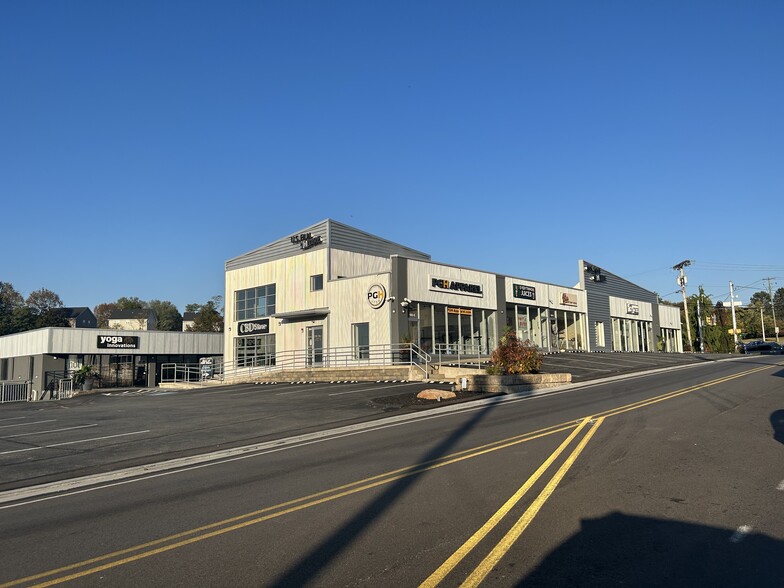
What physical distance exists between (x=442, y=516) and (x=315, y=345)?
1238 inches

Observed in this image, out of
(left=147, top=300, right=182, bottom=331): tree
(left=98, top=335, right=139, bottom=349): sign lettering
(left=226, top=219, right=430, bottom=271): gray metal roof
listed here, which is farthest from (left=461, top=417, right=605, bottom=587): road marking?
(left=147, top=300, right=182, bottom=331): tree

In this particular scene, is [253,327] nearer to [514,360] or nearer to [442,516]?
[514,360]

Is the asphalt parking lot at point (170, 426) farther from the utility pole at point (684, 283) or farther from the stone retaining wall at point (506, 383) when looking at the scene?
the utility pole at point (684, 283)

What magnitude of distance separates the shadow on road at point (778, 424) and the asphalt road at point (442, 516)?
6cm

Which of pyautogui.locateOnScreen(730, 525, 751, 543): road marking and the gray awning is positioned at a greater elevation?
the gray awning

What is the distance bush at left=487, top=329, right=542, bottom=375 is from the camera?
23.8 metres

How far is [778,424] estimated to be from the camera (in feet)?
38.5

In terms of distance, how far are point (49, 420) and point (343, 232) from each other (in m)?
23.2

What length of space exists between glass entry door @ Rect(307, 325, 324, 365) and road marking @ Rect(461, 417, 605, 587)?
28576 millimetres

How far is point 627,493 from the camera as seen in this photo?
7008mm

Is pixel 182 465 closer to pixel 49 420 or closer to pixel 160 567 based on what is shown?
pixel 160 567

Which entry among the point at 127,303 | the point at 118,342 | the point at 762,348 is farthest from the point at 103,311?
the point at 762,348

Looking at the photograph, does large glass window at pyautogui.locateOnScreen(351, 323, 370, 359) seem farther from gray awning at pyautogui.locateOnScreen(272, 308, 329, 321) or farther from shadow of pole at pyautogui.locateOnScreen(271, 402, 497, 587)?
shadow of pole at pyautogui.locateOnScreen(271, 402, 497, 587)

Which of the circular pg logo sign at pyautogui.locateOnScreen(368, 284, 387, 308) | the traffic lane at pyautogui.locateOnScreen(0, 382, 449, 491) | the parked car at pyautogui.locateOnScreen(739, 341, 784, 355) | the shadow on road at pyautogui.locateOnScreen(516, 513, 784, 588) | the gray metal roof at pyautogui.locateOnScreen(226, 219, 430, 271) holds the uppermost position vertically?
the gray metal roof at pyautogui.locateOnScreen(226, 219, 430, 271)
